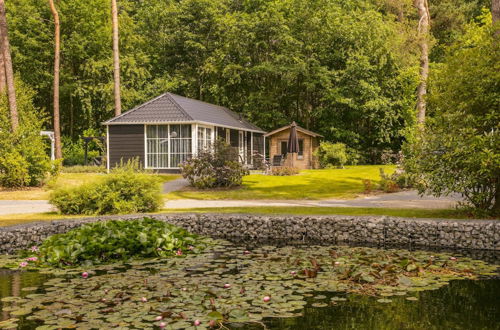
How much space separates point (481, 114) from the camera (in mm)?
10281

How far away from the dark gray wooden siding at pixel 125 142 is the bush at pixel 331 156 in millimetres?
9873

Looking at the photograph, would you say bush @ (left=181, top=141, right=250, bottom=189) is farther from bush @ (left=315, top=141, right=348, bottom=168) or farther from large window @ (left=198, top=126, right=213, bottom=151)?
bush @ (left=315, top=141, right=348, bottom=168)

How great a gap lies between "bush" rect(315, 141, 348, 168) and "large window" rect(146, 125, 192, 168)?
814 cm

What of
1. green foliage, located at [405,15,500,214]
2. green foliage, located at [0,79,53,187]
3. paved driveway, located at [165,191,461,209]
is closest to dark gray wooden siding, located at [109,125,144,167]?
green foliage, located at [0,79,53,187]

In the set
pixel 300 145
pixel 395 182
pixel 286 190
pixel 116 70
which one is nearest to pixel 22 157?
pixel 286 190

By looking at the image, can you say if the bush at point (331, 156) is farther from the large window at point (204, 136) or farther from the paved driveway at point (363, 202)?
the paved driveway at point (363, 202)

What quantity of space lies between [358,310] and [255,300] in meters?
1.12

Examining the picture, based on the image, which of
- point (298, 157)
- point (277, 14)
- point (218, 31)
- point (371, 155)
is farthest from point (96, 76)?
point (371, 155)

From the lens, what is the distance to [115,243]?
800 cm

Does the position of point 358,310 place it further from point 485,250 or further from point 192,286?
point 485,250

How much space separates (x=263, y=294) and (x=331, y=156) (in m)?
22.6

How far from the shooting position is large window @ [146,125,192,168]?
77.6 ft

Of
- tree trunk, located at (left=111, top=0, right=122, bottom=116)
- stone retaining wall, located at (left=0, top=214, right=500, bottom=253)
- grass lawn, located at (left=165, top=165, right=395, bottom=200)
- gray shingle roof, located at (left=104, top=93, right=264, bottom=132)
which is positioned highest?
tree trunk, located at (left=111, top=0, right=122, bottom=116)

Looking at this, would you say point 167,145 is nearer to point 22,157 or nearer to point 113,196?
point 22,157
